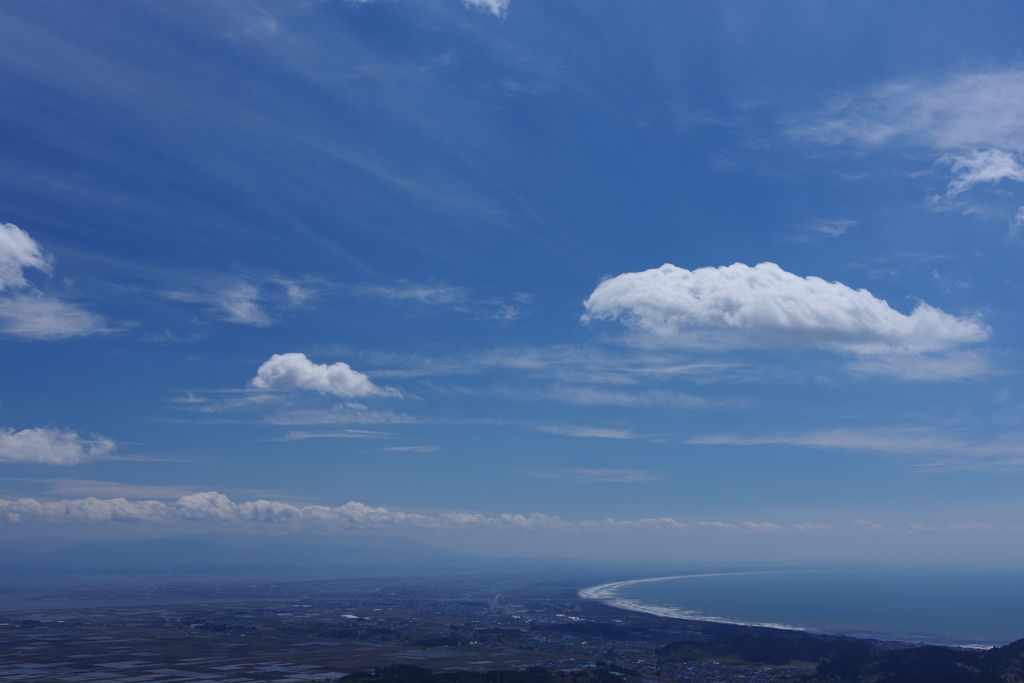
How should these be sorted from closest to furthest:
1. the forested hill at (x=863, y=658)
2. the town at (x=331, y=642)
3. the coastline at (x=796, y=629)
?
the forested hill at (x=863, y=658) → the town at (x=331, y=642) → the coastline at (x=796, y=629)

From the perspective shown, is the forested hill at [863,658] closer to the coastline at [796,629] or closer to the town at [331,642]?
the town at [331,642]

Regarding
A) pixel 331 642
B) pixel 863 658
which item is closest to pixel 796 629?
pixel 863 658

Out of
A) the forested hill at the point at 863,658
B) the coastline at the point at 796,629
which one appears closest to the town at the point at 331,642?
the forested hill at the point at 863,658

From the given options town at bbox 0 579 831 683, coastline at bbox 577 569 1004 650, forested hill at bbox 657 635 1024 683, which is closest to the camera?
forested hill at bbox 657 635 1024 683

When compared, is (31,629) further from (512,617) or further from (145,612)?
(512,617)

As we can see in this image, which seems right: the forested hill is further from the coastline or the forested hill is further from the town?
the coastline

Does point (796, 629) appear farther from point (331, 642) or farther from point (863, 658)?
point (331, 642)

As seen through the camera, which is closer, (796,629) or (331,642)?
(331,642)

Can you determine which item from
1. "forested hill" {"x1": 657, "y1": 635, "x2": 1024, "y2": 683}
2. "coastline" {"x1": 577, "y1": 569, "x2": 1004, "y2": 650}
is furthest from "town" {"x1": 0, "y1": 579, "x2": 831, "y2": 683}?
"coastline" {"x1": 577, "y1": 569, "x2": 1004, "y2": 650}

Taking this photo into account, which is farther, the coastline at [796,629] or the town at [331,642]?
the coastline at [796,629]
